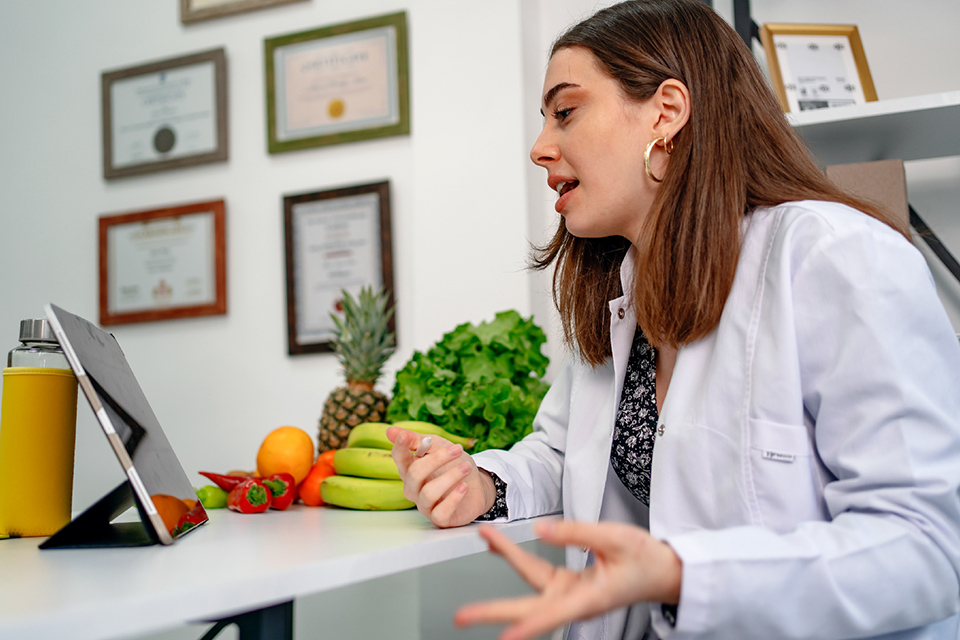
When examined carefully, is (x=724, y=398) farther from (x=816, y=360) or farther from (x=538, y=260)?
(x=538, y=260)

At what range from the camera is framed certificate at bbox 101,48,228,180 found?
253 cm

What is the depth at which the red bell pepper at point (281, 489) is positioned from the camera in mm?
1243

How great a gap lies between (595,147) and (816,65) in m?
1.00

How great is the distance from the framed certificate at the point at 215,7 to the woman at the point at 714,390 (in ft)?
5.56

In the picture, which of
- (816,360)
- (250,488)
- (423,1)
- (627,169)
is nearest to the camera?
(816,360)

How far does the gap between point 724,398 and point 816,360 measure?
0.39 feet

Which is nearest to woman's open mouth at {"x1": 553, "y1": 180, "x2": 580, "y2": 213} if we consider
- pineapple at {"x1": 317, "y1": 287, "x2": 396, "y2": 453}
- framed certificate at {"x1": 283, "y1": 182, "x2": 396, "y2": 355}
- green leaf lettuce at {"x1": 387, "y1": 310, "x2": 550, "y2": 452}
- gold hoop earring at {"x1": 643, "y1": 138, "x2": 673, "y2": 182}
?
gold hoop earring at {"x1": 643, "y1": 138, "x2": 673, "y2": 182}

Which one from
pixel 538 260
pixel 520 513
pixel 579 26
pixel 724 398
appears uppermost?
pixel 579 26

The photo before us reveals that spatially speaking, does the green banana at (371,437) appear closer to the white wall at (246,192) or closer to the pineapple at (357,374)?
the pineapple at (357,374)

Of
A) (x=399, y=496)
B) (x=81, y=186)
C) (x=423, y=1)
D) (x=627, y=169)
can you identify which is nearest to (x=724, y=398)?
(x=627, y=169)

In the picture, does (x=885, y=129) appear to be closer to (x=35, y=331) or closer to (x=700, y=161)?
(x=700, y=161)

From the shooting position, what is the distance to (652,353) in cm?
115

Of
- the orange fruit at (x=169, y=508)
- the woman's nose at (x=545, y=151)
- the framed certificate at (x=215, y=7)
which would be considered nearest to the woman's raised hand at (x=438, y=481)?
the orange fruit at (x=169, y=508)

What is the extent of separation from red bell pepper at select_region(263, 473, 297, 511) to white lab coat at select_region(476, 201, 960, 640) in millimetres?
653
